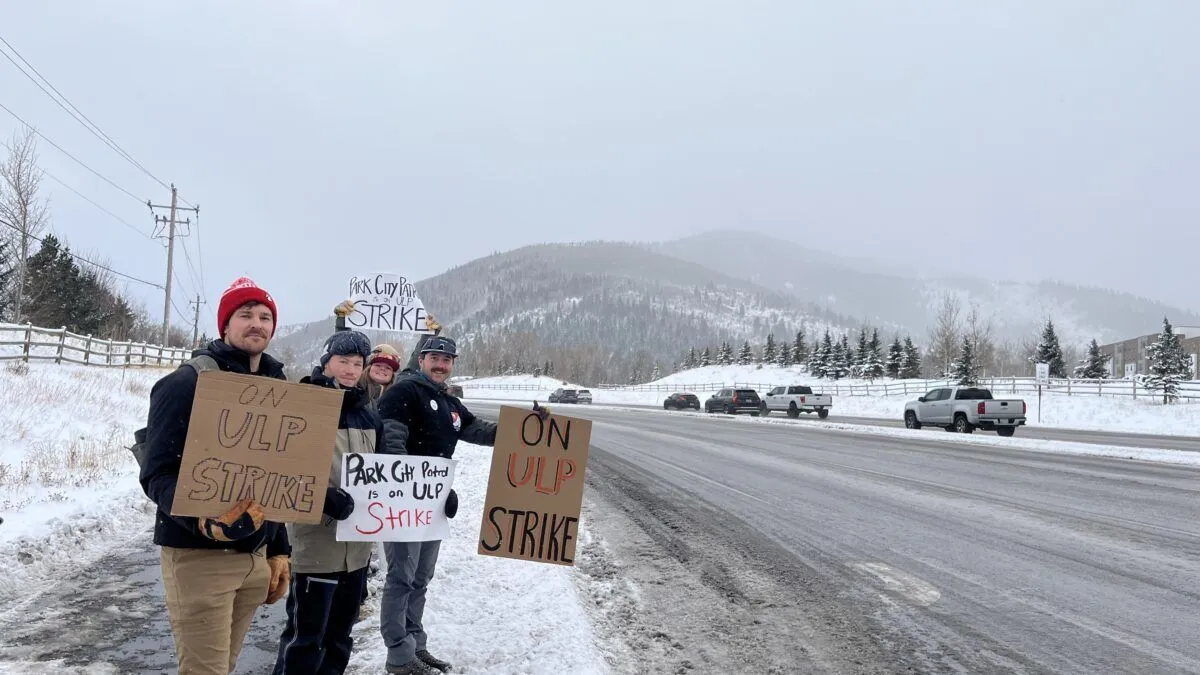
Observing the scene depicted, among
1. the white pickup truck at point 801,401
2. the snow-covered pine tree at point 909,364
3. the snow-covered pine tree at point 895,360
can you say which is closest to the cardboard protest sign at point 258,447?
the white pickup truck at point 801,401

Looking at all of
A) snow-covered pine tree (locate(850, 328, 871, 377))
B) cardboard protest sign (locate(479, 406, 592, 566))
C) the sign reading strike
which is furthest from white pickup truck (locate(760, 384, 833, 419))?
snow-covered pine tree (locate(850, 328, 871, 377))

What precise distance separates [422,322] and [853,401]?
4431 centimetres

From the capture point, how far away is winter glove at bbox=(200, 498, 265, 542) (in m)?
2.51

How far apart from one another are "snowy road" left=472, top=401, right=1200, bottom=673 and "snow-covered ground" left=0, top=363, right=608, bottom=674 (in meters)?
0.63

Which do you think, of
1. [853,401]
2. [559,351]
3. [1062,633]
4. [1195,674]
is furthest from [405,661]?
[559,351]

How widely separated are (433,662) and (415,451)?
4.12 feet

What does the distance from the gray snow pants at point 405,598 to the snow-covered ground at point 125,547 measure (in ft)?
0.77

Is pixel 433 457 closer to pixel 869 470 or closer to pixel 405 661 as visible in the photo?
pixel 405 661

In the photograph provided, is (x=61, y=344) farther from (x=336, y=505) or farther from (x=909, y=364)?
(x=909, y=364)

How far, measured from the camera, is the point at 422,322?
365 inches

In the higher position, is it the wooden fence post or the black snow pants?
the wooden fence post

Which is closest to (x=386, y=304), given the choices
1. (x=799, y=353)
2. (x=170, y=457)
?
(x=170, y=457)

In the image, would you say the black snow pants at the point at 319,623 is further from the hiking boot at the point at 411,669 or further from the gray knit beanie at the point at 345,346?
the gray knit beanie at the point at 345,346

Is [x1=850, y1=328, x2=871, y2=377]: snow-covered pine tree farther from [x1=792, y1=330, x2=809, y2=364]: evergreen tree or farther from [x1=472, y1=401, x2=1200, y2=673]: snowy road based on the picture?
[x1=472, y1=401, x2=1200, y2=673]: snowy road
